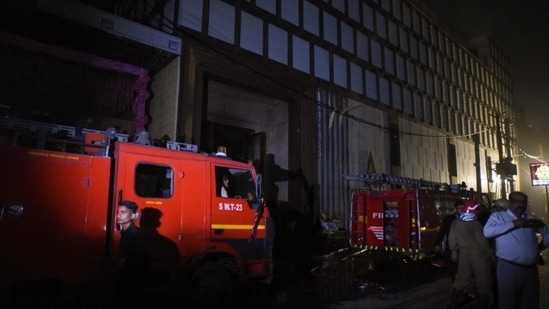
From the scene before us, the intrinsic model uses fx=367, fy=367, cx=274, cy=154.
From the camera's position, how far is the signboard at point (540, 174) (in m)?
25.1

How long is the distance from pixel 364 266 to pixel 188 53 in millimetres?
9164

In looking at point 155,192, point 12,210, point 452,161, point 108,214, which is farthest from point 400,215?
point 452,161

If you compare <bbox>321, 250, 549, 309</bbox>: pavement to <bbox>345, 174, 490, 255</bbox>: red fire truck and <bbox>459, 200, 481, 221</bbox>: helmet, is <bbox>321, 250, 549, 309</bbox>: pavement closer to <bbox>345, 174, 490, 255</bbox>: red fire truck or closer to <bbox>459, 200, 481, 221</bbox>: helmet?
<bbox>345, 174, 490, 255</bbox>: red fire truck

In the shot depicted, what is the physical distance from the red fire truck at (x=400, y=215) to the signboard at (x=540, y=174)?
1741 cm

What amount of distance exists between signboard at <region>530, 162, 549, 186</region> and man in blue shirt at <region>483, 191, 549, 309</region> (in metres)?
25.1

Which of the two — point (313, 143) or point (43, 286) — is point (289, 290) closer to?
point (43, 286)

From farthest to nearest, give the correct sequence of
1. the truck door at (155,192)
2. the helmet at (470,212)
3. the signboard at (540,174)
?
the signboard at (540,174), the helmet at (470,212), the truck door at (155,192)

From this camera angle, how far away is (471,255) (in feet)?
17.3

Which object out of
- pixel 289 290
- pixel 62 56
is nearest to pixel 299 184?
pixel 289 290

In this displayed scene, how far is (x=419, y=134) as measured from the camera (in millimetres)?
24281

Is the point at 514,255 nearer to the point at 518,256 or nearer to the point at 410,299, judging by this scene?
the point at 518,256

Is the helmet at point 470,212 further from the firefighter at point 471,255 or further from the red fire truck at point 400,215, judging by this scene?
the red fire truck at point 400,215

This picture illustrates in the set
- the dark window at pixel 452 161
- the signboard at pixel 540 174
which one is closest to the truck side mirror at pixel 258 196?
the dark window at pixel 452 161

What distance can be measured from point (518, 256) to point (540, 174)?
26550 mm
